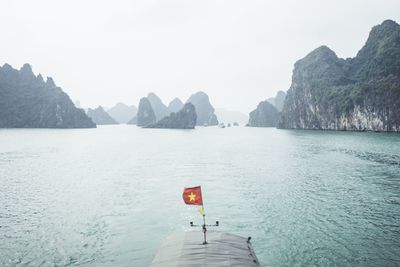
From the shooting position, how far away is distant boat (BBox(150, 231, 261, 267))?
11945mm

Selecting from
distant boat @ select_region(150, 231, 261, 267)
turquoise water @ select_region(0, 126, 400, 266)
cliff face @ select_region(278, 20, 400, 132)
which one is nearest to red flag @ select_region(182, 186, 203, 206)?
distant boat @ select_region(150, 231, 261, 267)

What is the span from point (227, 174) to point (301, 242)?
26.4m

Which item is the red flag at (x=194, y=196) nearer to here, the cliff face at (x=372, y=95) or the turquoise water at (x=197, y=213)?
the turquoise water at (x=197, y=213)

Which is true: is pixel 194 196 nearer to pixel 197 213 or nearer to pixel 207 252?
pixel 207 252

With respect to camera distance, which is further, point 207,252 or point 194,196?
point 194,196

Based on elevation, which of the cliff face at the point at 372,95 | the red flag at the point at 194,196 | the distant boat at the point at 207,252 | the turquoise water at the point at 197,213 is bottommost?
the turquoise water at the point at 197,213

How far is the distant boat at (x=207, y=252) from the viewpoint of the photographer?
11945 mm

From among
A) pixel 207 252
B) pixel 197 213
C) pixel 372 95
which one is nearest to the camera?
pixel 207 252

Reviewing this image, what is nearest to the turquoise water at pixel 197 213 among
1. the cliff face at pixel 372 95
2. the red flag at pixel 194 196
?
the red flag at pixel 194 196

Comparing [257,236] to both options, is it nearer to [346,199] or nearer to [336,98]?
[346,199]

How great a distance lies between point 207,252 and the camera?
12633 mm

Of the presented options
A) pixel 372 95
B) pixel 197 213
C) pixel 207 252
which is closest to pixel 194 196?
pixel 207 252

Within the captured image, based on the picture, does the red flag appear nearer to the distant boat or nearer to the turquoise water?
the distant boat

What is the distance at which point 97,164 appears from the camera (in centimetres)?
5622
